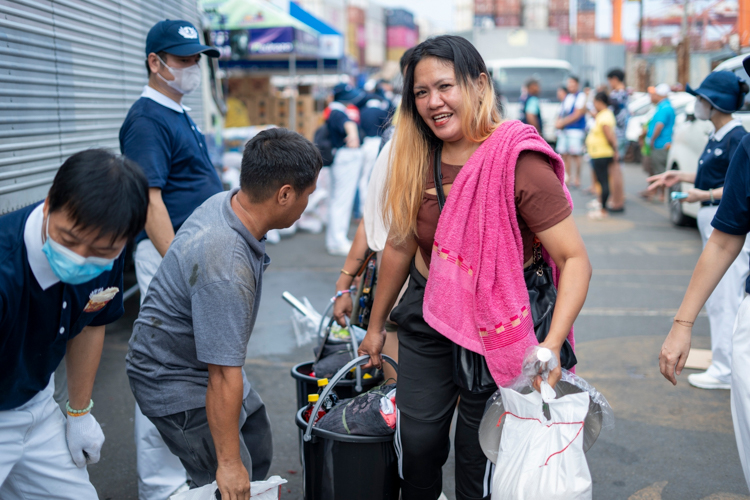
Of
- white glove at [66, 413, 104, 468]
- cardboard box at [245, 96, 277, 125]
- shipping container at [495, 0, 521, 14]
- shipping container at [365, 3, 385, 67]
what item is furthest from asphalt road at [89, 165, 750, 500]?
shipping container at [365, 3, 385, 67]

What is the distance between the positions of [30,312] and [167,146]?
1.62 m

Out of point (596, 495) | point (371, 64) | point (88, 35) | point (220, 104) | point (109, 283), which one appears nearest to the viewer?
point (109, 283)

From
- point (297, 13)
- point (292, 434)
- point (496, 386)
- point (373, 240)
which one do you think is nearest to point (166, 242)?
point (373, 240)

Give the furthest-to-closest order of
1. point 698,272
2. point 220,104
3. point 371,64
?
point 371,64
point 220,104
point 698,272

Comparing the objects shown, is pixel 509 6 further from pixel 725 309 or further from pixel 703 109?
pixel 725 309

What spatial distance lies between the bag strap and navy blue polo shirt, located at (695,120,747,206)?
8.64 feet

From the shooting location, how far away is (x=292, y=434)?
3.76 m

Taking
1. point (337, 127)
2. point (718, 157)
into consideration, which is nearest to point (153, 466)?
point (718, 157)

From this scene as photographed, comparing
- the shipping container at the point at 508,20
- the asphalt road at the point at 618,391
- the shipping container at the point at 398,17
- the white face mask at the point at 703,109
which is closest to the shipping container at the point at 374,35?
the shipping container at the point at 398,17

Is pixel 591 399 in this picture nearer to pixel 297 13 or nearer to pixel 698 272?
pixel 698 272

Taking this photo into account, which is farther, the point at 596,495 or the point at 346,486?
the point at 596,495

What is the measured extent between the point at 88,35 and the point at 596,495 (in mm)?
4091

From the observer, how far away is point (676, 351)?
238cm

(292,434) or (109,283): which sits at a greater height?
(109,283)
